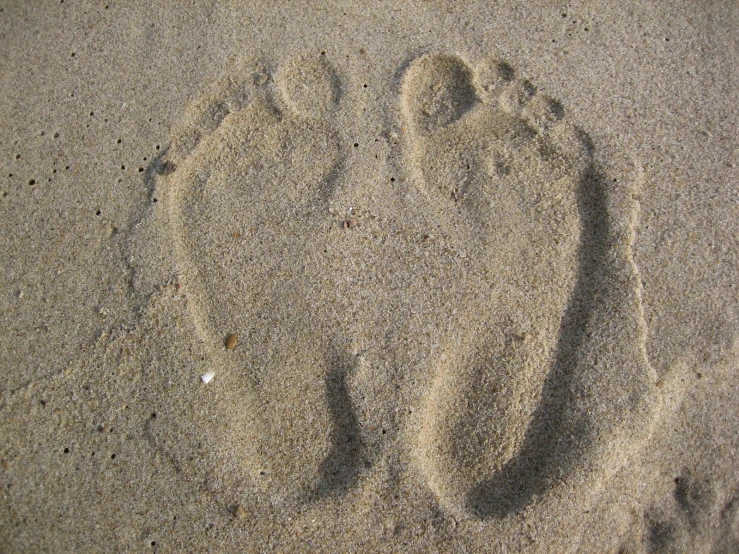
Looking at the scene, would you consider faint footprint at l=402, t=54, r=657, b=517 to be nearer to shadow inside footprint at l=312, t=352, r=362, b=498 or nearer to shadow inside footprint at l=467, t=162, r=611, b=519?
shadow inside footprint at l=467, t=162, r=611, b=519

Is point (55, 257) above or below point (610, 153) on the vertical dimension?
above

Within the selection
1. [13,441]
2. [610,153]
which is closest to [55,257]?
[13,441]

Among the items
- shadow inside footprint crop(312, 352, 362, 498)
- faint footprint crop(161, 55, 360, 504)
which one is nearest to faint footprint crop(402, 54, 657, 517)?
shadow inside footprint crop(312, 352, 362, 498)

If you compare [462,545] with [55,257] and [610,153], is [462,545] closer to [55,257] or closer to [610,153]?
[610,153]

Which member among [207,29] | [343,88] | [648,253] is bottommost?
[648,253]

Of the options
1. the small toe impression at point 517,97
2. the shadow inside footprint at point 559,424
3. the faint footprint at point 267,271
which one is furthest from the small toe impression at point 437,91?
the shadow inside footprint at point 559,424

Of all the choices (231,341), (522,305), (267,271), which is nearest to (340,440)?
(231,341)

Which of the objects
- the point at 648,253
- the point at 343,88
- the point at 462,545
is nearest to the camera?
the point at 462,545

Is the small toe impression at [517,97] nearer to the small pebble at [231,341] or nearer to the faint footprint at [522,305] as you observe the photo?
the faint footprint at [522,305]

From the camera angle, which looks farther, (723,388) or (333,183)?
(333,183)
